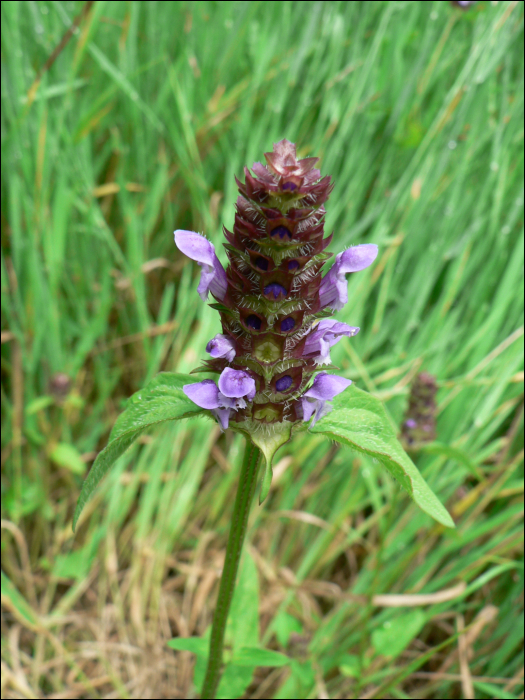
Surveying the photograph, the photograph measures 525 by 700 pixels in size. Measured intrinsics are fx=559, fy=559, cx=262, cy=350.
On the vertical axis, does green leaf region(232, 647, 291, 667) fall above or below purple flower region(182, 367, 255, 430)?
below

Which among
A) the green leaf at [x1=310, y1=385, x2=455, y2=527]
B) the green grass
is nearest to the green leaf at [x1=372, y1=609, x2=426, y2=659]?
the green grass

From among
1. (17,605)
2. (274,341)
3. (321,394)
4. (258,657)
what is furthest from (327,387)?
(17,605)

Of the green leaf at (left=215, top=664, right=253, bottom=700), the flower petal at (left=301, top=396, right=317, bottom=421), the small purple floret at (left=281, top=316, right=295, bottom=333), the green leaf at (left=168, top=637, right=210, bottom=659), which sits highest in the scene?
the small purple floret at (left=281, top=316, right=295, bottom=333)

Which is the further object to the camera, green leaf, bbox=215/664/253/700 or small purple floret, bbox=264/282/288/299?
green leaf, bbox=215/664/253/700

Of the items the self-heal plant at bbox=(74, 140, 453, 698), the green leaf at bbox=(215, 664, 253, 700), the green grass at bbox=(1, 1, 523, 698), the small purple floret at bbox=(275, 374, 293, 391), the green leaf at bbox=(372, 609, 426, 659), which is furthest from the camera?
the green grass at bbox=(1, 1, 523, 698)

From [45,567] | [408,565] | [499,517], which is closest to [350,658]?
[408,565]

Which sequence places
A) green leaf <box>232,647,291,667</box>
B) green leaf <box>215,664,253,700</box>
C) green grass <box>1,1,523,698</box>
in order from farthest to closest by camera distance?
green grass <box>1,1,523,698</box>, green leaf <box>215,664,253,700</box>, green leaf <box>232,647,291,667</box>

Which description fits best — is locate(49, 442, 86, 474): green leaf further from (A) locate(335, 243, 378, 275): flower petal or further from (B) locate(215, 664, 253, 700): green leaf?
(A) locate(335, 243, 378, 275): flower petal
